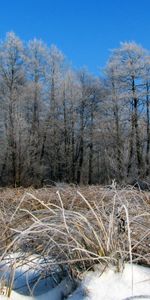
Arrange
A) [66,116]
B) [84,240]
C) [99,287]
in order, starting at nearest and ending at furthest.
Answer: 1. [99,287]
2. [84,240]
3. [66,116]

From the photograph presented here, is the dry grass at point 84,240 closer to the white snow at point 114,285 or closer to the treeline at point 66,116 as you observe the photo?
the white snow at point 114,285

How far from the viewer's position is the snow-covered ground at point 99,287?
297 cm

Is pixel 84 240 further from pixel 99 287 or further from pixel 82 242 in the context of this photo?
pixel 99 287

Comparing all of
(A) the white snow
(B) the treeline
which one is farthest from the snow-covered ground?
(B) the treeline

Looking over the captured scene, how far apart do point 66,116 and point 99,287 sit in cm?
4076

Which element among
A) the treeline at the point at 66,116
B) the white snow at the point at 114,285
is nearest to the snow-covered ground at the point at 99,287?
the white snow at the point at 114,285

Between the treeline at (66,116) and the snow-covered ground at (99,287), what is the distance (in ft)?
116

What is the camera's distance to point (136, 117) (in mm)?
39656

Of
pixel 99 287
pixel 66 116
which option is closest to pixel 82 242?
pixel 99 287

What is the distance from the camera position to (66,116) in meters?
43.6

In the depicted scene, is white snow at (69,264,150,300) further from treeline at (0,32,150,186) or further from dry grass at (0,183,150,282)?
treeline at (0,32,150,186)

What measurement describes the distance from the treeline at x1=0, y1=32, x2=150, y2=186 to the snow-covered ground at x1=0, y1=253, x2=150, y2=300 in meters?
35.4

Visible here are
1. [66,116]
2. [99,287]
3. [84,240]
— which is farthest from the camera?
[66,116]

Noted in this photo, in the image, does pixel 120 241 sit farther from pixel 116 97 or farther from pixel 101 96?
pixel 101 96
